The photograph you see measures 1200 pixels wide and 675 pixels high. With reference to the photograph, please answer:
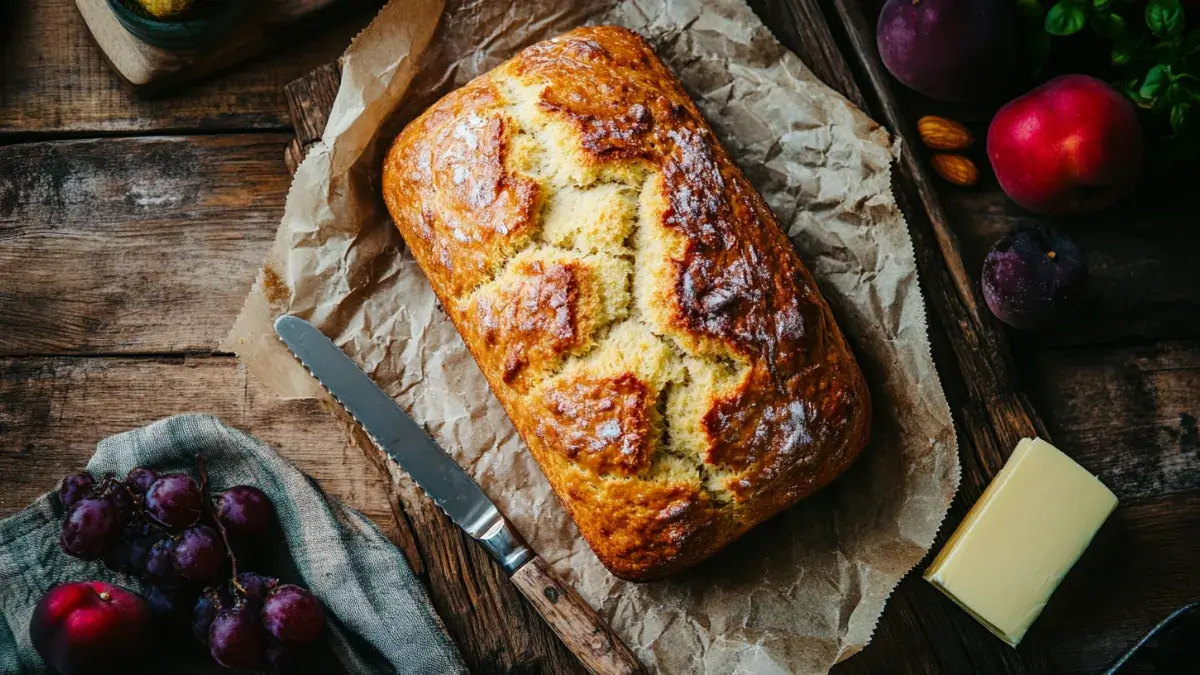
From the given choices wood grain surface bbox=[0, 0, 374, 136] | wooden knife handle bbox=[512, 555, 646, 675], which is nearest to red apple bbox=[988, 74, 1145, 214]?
wooden knife handle bbox=[512, 555, 646, 675]

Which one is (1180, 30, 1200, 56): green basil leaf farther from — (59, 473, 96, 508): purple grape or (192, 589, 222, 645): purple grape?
(59, 473, 96, 508): purple grape

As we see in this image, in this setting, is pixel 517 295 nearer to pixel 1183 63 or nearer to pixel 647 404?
A: pixel 647 404

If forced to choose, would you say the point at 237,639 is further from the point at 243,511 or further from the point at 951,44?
the point at 951,44


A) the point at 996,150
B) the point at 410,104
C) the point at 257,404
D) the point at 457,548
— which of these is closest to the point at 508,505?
the point at 457,548

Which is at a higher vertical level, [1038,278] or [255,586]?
[255,586]

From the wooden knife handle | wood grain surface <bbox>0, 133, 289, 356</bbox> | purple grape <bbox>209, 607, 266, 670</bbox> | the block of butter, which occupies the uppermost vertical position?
wood grain surface <bbox>0, 133, 289, 356</bbox>

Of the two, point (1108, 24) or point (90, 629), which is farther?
point (1108, 24)

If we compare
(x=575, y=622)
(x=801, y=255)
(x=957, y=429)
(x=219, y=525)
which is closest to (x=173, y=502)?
(x=219, y=525)
